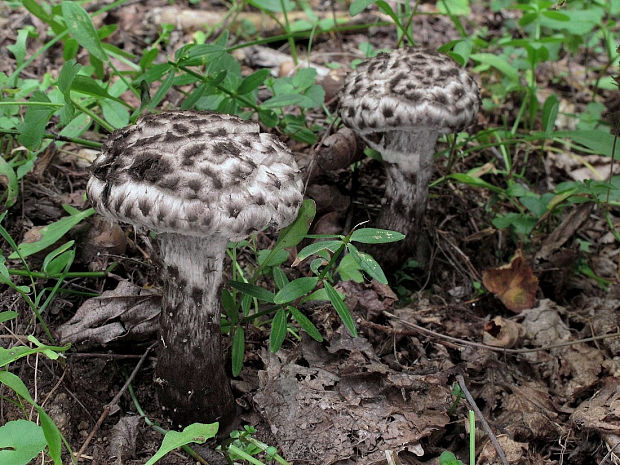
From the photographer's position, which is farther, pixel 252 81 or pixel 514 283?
pixel 514 283

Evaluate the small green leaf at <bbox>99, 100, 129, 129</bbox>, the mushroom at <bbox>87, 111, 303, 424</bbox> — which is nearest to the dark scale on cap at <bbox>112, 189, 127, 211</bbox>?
the mushroom at <bbox>87, 111, 303, 424</bbox>

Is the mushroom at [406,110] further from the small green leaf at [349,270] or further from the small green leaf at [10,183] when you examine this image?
the small green leaf at [10,183]

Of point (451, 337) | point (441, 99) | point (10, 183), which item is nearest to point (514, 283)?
point (451, 337)

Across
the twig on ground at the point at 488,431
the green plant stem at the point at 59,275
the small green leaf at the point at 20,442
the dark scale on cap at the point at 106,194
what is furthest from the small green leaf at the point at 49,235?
the twig on ground at the point at 488,431

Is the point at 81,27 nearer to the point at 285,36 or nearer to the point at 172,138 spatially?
the point at 172,138

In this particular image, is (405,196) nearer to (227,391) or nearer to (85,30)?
(227,391)

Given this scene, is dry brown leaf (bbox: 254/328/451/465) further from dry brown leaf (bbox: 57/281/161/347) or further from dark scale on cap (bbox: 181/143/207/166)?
dark scale on cap (bbox: 181/143/207/166)

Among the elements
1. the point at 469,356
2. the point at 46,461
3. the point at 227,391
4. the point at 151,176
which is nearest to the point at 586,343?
the point at 469,356
